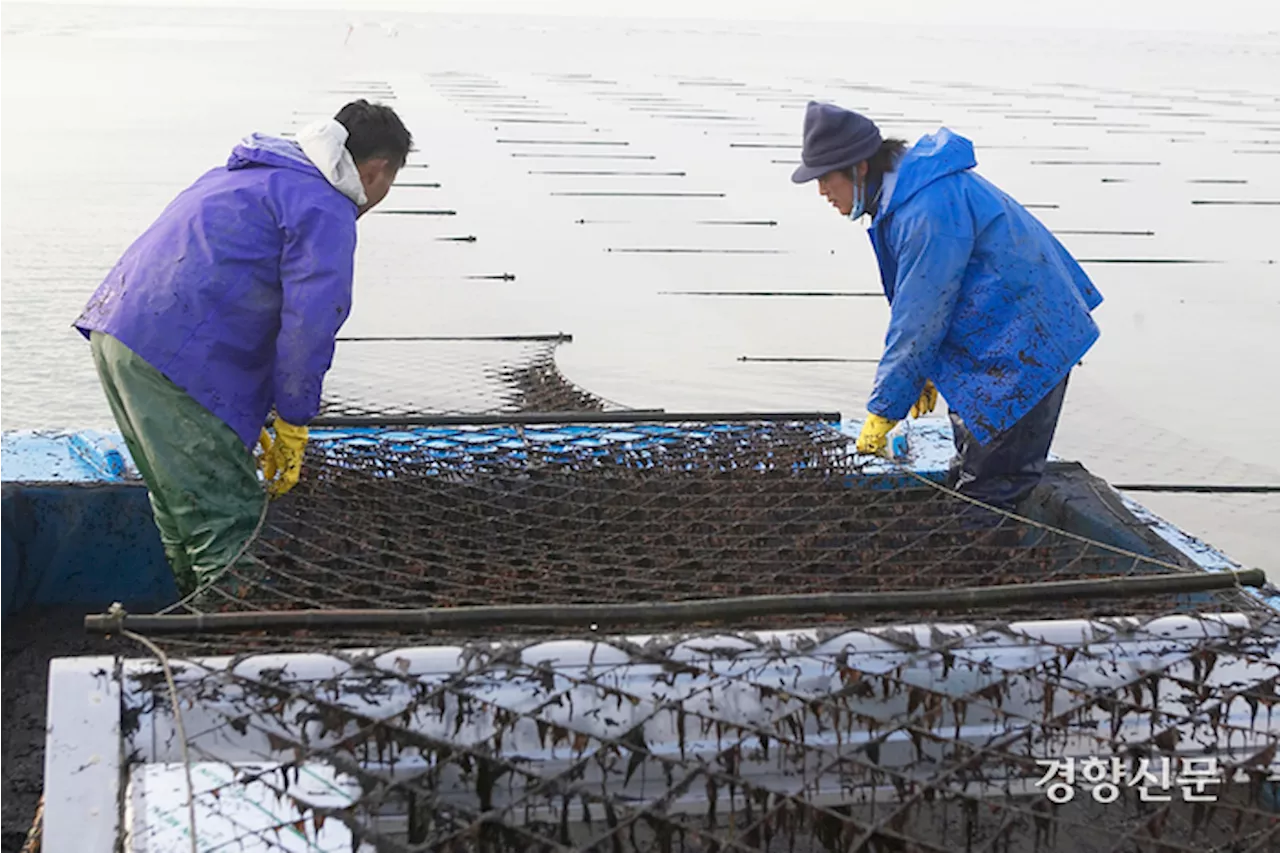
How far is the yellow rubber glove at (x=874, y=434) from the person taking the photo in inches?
152

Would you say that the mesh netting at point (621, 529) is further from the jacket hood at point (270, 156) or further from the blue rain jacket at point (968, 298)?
the jacket hood at point (270, 156)

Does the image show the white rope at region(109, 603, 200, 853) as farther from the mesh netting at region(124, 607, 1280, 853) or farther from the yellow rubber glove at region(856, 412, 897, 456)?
the yellow rubber glove at region(856, 412, 897, 456)

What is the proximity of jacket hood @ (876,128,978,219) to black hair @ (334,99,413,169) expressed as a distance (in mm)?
1303

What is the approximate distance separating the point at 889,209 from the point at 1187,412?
11.8ft

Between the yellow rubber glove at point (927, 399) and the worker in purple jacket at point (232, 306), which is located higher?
the worker in purple jacket at point (232, 306)

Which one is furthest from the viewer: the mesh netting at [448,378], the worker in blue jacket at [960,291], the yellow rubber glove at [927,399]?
the mesh netting at [448,378]

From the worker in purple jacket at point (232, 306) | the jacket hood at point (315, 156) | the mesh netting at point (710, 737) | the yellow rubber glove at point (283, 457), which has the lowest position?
the mesh netting at point (710, 737)

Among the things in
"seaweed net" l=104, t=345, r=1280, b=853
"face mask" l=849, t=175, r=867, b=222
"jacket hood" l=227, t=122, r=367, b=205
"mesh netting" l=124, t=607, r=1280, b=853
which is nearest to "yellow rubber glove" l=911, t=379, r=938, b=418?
"face mask" l=849, t=175, r=867, b=222

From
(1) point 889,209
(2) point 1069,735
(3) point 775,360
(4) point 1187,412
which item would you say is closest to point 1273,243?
(4) point 1187,412

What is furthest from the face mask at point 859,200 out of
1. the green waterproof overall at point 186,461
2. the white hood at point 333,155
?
the green waterproof overall at point 186,461

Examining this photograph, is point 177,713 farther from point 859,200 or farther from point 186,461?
point 859,200

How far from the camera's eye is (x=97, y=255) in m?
→ 8.21

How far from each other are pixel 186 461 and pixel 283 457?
0.28 m

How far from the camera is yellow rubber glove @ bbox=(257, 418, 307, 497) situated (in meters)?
3.45
